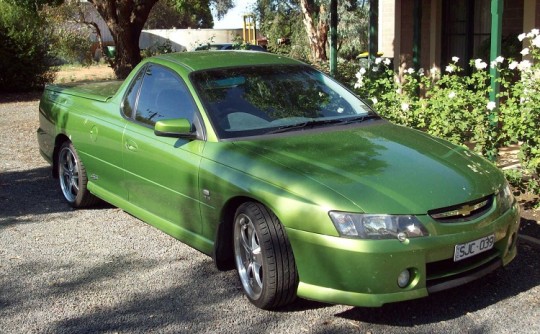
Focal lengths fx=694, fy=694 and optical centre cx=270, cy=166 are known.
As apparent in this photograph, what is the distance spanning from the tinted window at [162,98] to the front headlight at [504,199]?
7.30ft

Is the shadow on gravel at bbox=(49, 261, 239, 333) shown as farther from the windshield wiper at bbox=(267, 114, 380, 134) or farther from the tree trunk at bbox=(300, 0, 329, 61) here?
the tree trunk at bbox=(300, 0, 329, 61)

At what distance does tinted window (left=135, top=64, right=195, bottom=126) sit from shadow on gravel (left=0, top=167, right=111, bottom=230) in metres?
1.67

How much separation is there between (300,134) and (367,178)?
912 mm

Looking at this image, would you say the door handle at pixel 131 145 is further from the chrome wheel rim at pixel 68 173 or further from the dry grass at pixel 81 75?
the dry grass at pixel 81 75

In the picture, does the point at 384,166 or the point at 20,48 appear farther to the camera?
the point at 20,48

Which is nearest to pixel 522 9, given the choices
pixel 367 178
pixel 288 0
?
pixel 367 178

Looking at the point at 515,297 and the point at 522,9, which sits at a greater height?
the point at 522,9

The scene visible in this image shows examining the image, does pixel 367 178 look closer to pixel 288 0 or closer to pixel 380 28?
pixel 380 28

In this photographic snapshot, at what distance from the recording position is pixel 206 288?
484 centimetres

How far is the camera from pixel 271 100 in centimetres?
527

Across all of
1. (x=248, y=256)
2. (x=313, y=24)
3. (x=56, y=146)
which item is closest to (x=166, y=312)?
(x=248, y=256)

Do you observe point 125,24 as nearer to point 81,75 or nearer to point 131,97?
point 131,97

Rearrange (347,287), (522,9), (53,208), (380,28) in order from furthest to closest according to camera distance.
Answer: (380,28) → (522,9) → (53,208) → (347,287)

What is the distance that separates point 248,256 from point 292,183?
67 centimetres
